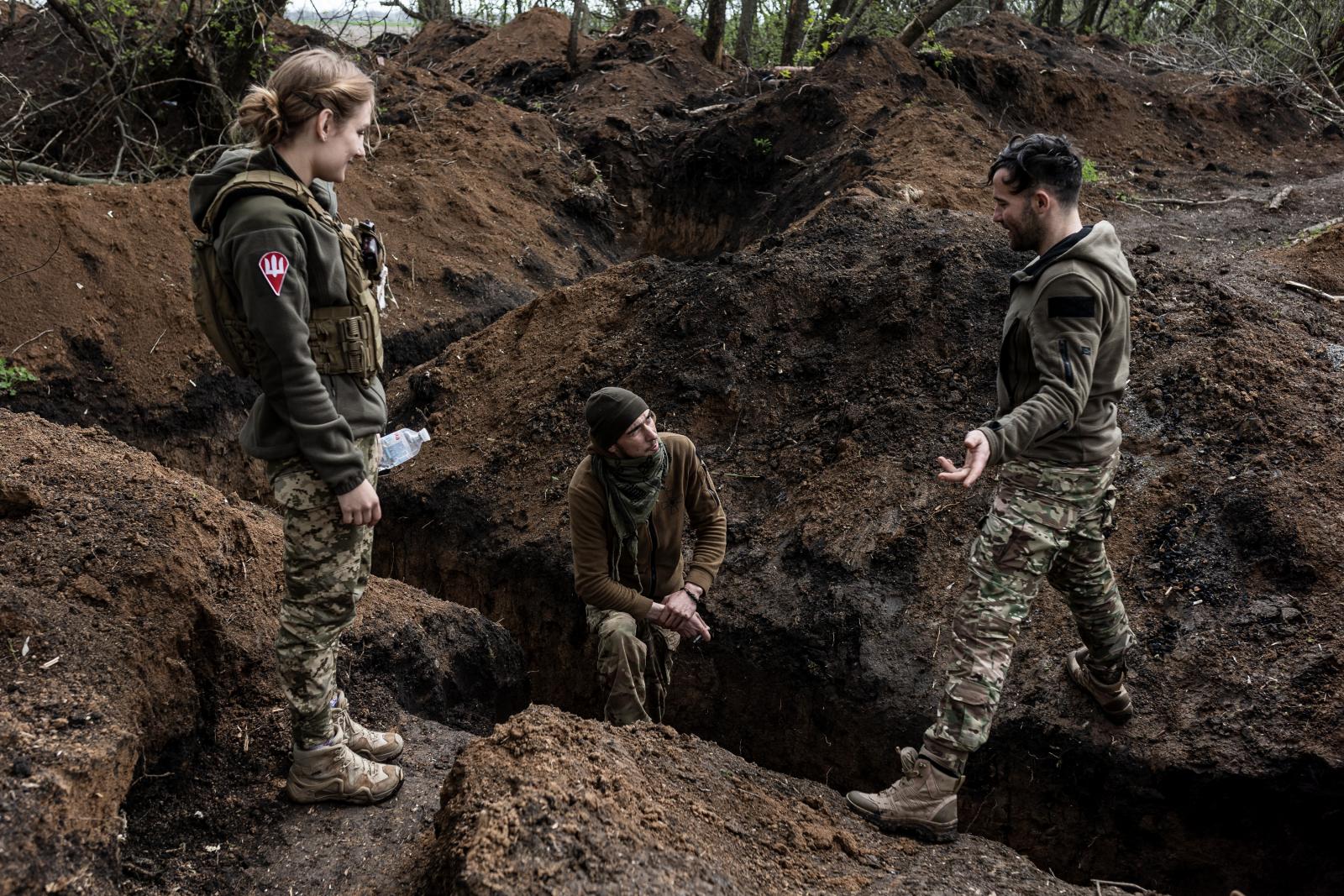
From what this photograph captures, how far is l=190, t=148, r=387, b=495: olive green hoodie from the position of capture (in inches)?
101

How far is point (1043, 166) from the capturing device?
125 inches

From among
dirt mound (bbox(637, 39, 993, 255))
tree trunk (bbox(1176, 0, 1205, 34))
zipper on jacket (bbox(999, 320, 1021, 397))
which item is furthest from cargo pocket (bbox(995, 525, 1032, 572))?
tree trunk (bbox(1176, 0, 1205, 34))

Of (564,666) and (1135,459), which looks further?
(564,666)

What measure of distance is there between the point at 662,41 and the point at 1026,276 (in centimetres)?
1446

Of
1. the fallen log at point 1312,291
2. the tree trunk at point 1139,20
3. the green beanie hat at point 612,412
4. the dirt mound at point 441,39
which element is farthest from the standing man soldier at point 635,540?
the tree trunk at point 1139,20

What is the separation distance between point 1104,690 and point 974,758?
682 millimetres

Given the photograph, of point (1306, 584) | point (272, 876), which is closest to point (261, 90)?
point (272, 876)

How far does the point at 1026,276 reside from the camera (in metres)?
3.23

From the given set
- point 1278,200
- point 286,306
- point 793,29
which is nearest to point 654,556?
point 286,306

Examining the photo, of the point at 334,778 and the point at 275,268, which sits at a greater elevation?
the point at 275,268

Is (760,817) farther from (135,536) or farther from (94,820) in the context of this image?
(135,536)

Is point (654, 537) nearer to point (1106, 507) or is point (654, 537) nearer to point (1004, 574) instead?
point (1004, 574)

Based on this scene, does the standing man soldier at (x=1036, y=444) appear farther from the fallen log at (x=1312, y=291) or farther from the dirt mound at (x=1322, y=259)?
the dirt mound at (x=1322, y=259)

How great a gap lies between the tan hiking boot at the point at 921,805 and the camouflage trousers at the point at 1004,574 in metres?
0.07
